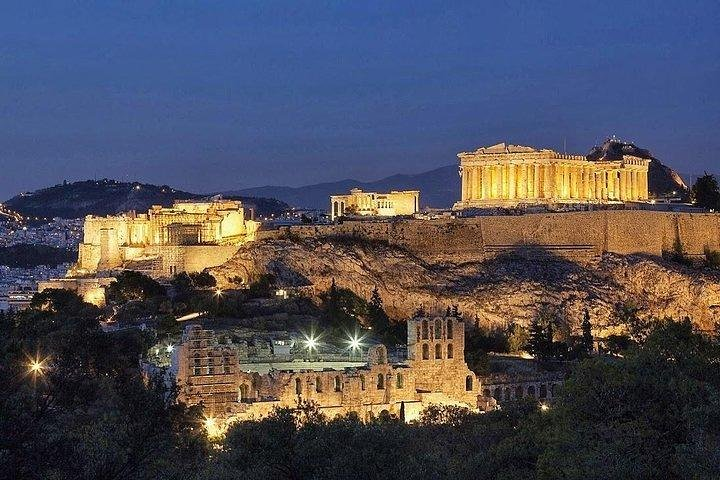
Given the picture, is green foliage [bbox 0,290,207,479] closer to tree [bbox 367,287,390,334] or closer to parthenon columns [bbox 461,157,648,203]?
tree [bbox 367,287,390,334]

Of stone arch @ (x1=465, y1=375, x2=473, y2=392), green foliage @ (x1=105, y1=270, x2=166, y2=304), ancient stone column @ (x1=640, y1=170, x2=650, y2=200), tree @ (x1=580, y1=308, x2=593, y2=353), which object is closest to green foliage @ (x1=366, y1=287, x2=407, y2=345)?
tree @ (x1=580, y1=308, x2=593, y2=353)

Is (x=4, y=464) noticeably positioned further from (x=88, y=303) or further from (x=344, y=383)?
(x=88, y=303)

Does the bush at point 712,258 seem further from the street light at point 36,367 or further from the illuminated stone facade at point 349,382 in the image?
the street light at point 36,367

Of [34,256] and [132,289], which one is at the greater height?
[34,256]

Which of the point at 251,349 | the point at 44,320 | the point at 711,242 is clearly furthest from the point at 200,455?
the point at 711,242

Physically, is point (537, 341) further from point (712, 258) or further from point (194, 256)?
point (712, 258)

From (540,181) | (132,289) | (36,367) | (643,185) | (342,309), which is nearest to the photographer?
(36,367)

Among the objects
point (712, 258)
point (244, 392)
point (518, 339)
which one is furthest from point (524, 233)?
point (244, 392)
